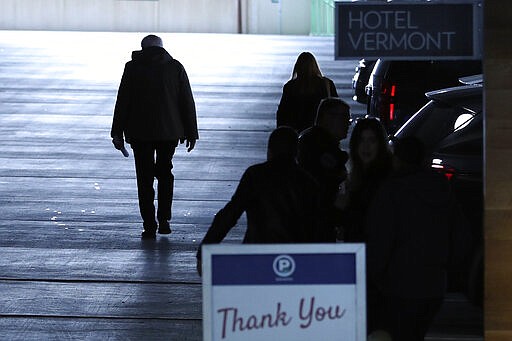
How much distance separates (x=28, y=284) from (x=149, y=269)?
1020 millimetres

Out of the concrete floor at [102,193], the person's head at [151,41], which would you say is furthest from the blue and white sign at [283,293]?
the person's head at [151,41]

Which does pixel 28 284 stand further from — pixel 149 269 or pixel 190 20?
pixel 190 20

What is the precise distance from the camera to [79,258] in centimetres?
1064

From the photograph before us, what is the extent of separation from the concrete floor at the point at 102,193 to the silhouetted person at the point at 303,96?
1.25 meters

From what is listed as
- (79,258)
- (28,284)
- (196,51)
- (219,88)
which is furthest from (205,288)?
(196,51)

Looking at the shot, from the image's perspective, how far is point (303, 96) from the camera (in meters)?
11.1

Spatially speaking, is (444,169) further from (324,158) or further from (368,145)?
(368,145)

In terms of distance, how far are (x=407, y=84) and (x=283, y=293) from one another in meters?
11.1

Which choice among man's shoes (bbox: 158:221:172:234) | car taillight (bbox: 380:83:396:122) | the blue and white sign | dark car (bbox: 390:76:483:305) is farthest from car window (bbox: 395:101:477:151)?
car taillight (bbox: 380:83:396:122)

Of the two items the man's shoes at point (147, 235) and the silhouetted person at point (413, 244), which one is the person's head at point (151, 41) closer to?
the man's shoes at point (147, 235)

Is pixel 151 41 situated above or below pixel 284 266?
above

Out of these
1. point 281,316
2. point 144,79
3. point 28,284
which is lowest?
point 28,284

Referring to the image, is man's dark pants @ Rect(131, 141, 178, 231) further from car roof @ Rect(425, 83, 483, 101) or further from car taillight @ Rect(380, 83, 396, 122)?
car taillight @ Rect(380, 83, 396, 122)

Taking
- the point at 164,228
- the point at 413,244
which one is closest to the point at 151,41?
the point at 164,228
